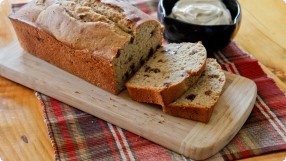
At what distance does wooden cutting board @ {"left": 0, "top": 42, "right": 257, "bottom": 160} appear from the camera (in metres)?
2.18

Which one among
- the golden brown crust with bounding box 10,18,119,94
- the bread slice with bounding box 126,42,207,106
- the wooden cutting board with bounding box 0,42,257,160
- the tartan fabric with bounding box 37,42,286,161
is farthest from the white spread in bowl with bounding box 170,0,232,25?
the golden brown crust with bounding box 10,18,119,94

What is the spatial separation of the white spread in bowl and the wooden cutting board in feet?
1.17

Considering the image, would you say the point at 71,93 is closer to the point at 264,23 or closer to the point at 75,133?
the point at 75,133

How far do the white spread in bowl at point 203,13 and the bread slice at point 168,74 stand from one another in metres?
0.19

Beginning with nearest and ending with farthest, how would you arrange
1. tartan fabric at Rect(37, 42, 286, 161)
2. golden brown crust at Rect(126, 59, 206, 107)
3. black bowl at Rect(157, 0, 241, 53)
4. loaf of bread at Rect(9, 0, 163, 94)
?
tartan fabric at Rect(37, 42, 286, 161), golden brown crust at Rect(126, 59, 206, 107), loaf of bread at Rect(9, 0, 163, 94), black bowl at Rect(157, 0, 241, 53)

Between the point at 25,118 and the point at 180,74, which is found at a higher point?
the point at 180,74

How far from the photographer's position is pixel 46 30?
2537 mm

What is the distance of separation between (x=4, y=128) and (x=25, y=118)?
12 centimetres

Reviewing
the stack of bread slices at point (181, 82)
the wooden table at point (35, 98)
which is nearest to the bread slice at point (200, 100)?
the stack of bread slices at point (181, 82)

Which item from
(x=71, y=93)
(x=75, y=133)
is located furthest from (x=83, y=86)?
(x=75, y=133)

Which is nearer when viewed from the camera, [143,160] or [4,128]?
[143,160]

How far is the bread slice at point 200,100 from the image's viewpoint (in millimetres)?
2242

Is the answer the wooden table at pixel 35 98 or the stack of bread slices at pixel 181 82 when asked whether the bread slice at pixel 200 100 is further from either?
the wooden table at pixel 35 98

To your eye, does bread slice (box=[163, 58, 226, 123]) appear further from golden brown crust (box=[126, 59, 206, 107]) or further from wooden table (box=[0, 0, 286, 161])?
wooden table (box=[0, 0, 286, 161])
